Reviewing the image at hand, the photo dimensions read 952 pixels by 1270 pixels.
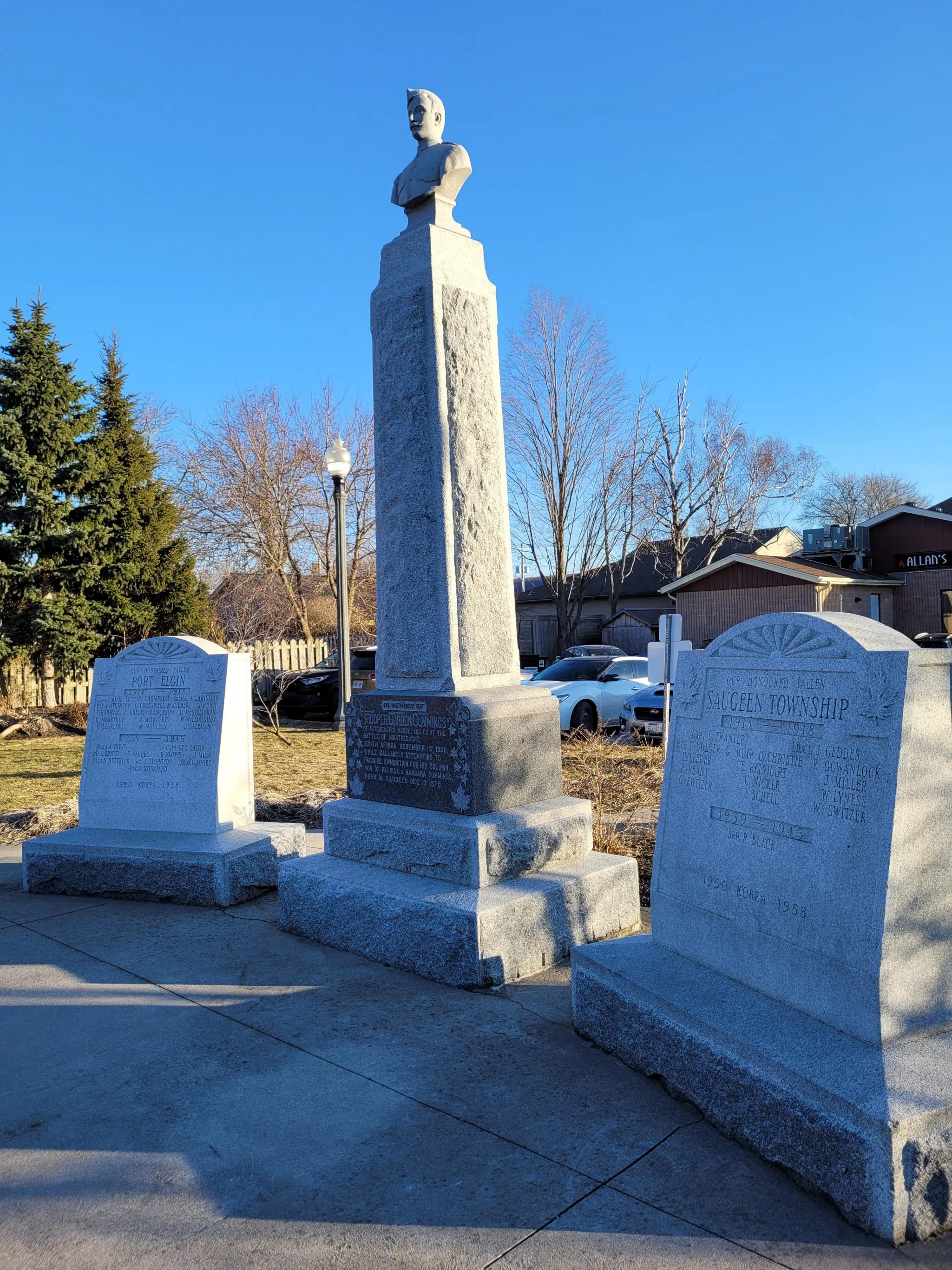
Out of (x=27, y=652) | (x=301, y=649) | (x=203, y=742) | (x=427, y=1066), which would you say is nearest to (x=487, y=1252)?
(x=427, y=1066)

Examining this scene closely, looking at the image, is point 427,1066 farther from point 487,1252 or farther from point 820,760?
point 820,760

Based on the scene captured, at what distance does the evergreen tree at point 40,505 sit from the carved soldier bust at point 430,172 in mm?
17689

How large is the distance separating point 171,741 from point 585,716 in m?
10.7

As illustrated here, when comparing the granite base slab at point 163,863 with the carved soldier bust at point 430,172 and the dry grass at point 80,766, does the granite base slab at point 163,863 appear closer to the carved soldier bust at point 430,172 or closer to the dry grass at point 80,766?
the dry grass at point 80,766

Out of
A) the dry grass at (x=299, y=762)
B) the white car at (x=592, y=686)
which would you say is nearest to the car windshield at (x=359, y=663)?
the dry grass at (x=299, y=762)

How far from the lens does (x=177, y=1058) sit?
3463 mm

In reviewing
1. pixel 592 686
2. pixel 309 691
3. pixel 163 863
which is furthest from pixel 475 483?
pixel 309 691

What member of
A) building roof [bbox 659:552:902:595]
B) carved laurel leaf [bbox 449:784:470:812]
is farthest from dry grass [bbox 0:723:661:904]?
building roof [bbox 659:552:902:595]

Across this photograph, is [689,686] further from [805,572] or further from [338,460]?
[805,572]

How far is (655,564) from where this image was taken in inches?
1848

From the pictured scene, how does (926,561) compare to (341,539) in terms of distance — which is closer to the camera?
(341,539)

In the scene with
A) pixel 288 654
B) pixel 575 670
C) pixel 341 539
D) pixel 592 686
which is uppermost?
pixel 341 539

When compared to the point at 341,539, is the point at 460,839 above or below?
below

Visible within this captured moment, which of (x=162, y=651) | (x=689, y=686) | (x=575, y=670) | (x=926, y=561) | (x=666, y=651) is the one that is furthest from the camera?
(x=926, y=561)
